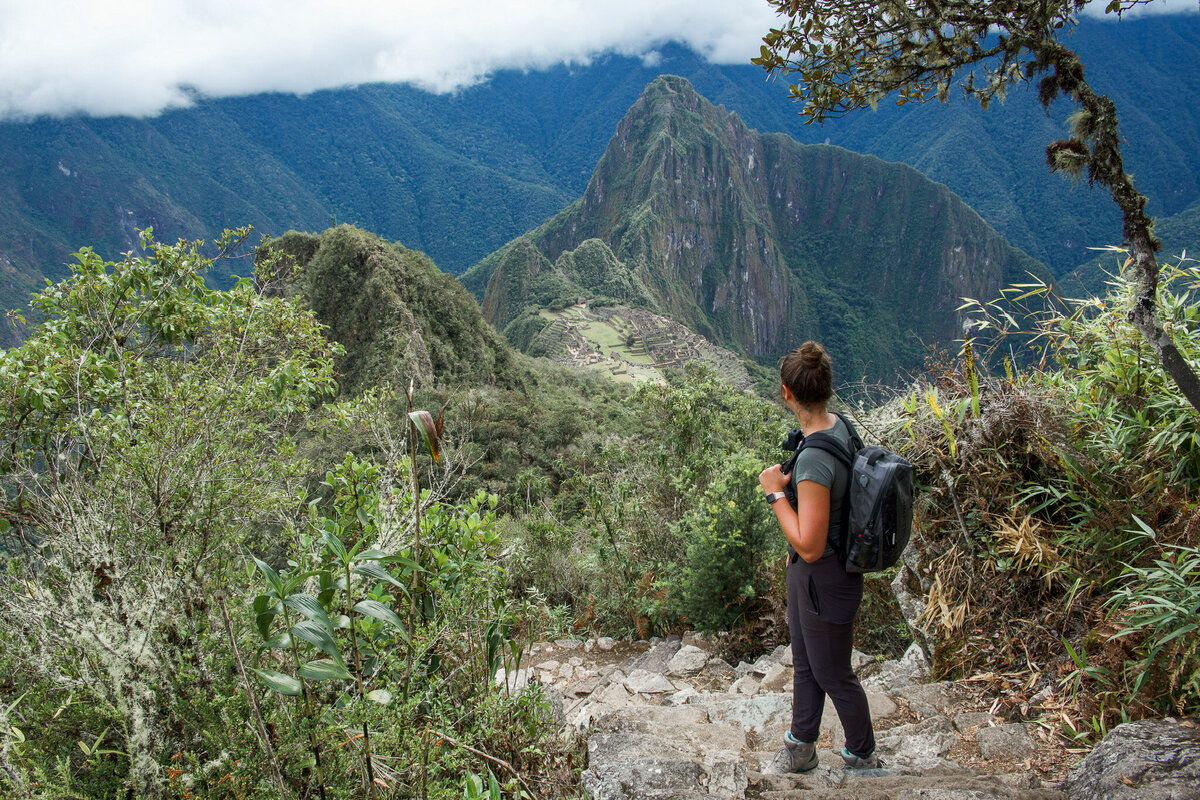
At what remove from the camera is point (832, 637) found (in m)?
2.30

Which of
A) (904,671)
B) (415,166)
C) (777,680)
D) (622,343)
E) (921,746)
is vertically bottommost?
(622,343)

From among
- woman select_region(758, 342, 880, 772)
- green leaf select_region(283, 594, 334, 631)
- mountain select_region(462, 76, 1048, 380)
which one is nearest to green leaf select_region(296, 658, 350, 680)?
green leaf select_region(283, 594, 334, 631)

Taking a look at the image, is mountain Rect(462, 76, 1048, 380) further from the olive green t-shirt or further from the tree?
the olive green t-shirt

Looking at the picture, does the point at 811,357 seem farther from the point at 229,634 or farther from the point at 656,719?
the point at 229,634

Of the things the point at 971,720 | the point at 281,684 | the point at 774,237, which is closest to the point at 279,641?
the point at 281,684

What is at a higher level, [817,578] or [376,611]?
[376,611]

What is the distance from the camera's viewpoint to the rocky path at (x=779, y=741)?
2.05 m

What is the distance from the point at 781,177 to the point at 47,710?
550ft

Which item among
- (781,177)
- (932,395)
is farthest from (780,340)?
(932,395)

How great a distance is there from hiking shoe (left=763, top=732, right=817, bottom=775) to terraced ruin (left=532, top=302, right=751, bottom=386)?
48.2 m

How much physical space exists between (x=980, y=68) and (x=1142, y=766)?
2619 millimetres

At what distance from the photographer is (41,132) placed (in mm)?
95188

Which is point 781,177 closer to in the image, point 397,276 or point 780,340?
point 780,340

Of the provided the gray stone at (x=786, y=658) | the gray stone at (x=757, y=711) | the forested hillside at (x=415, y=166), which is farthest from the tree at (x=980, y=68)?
the forested hillside at (x=415, y=166)
